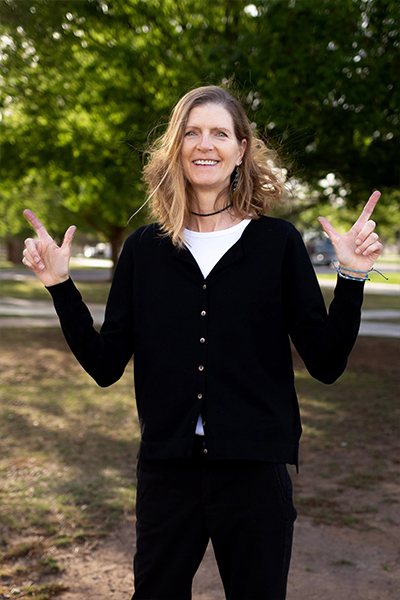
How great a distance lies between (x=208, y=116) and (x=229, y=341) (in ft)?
2.31

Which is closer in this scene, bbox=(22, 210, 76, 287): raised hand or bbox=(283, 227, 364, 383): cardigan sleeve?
bbox=(283, 227, 364, 383): cardigan sleeve

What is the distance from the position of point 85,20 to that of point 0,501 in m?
8.14

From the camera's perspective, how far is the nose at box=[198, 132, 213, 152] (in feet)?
6.67

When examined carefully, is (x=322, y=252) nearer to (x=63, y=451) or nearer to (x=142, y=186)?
(x=142, y=186)

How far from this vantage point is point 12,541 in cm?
395

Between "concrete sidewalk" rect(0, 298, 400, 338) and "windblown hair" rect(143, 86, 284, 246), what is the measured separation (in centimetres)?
1110

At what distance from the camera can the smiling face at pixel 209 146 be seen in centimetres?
205

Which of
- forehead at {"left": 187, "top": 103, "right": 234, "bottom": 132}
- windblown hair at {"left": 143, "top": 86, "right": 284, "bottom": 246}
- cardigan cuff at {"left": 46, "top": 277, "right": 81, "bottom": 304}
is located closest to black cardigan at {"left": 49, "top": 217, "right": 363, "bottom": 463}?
cardigan cuff at {"left": 46, "top": 277, "right": 81, "bottom": 304}

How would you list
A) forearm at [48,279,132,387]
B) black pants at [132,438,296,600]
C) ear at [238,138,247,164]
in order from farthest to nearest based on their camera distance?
ear at [238,138,247,164] < forearm at [48,279,132,387] < black pants at [132,438,296,600]

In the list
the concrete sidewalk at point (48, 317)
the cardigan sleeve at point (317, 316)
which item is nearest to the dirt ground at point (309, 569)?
the cardigan sleeve at point (317, 316)

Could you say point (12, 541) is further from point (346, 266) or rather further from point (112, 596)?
point (346, 266)

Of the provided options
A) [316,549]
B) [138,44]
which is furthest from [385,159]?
[316,549]

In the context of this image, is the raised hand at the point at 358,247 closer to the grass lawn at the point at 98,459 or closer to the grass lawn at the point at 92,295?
the grass lawn at the point at 98,459

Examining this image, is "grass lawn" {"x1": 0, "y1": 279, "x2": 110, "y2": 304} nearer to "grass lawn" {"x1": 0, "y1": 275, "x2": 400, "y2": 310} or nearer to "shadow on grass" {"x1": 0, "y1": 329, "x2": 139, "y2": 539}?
"grass lawn" {"x1": 0, "y1": 275, "x2": 400, "y2": 310}
